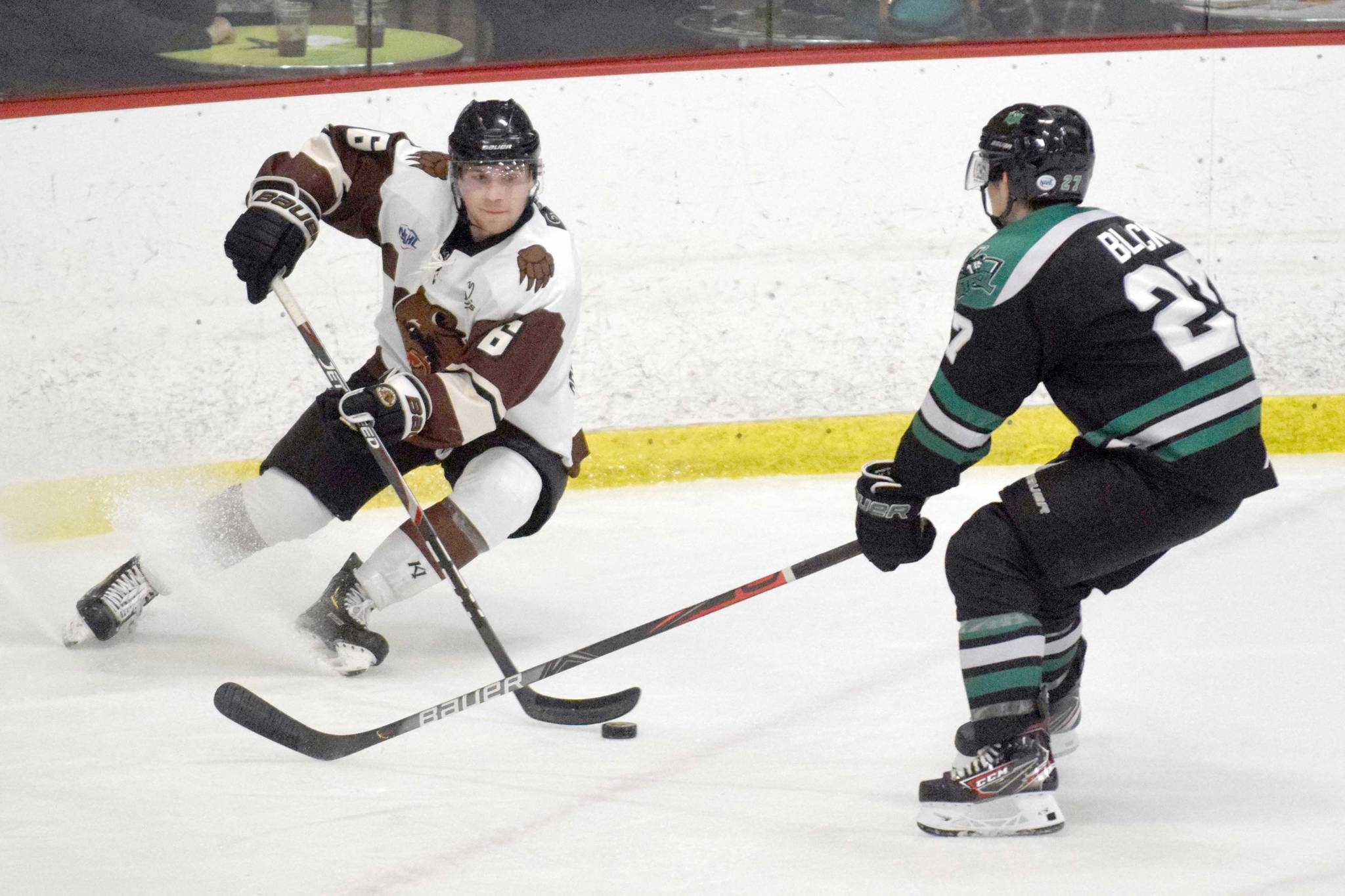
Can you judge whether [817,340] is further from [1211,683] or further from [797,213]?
[1211,683]

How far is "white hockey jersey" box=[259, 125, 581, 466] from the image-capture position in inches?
102

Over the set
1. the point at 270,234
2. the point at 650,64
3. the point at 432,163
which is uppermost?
the point at 650,64

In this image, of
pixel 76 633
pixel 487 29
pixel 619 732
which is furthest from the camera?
pixel 487 29

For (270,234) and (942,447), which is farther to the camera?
(270,234)

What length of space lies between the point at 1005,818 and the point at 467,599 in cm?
101

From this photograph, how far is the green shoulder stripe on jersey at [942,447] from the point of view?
2057mm

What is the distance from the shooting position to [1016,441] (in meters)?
4.08

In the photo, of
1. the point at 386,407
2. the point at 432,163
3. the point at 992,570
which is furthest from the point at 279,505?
the point at 992,570

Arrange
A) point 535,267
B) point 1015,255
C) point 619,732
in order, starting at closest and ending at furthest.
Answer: point 1015,255 < point 619,732 < point 535,267

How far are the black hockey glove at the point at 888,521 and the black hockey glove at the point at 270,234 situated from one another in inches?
46.3

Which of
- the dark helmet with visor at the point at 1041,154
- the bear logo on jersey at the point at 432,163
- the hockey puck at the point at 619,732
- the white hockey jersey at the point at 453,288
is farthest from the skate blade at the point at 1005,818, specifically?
the bear logo on jersey at the point at 432,163

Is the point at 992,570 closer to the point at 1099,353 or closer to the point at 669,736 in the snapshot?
the point at 1099,353

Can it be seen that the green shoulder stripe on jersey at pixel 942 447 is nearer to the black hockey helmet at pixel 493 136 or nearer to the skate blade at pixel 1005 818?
the skate blade at pixel 1005 818

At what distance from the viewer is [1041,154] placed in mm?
2078
